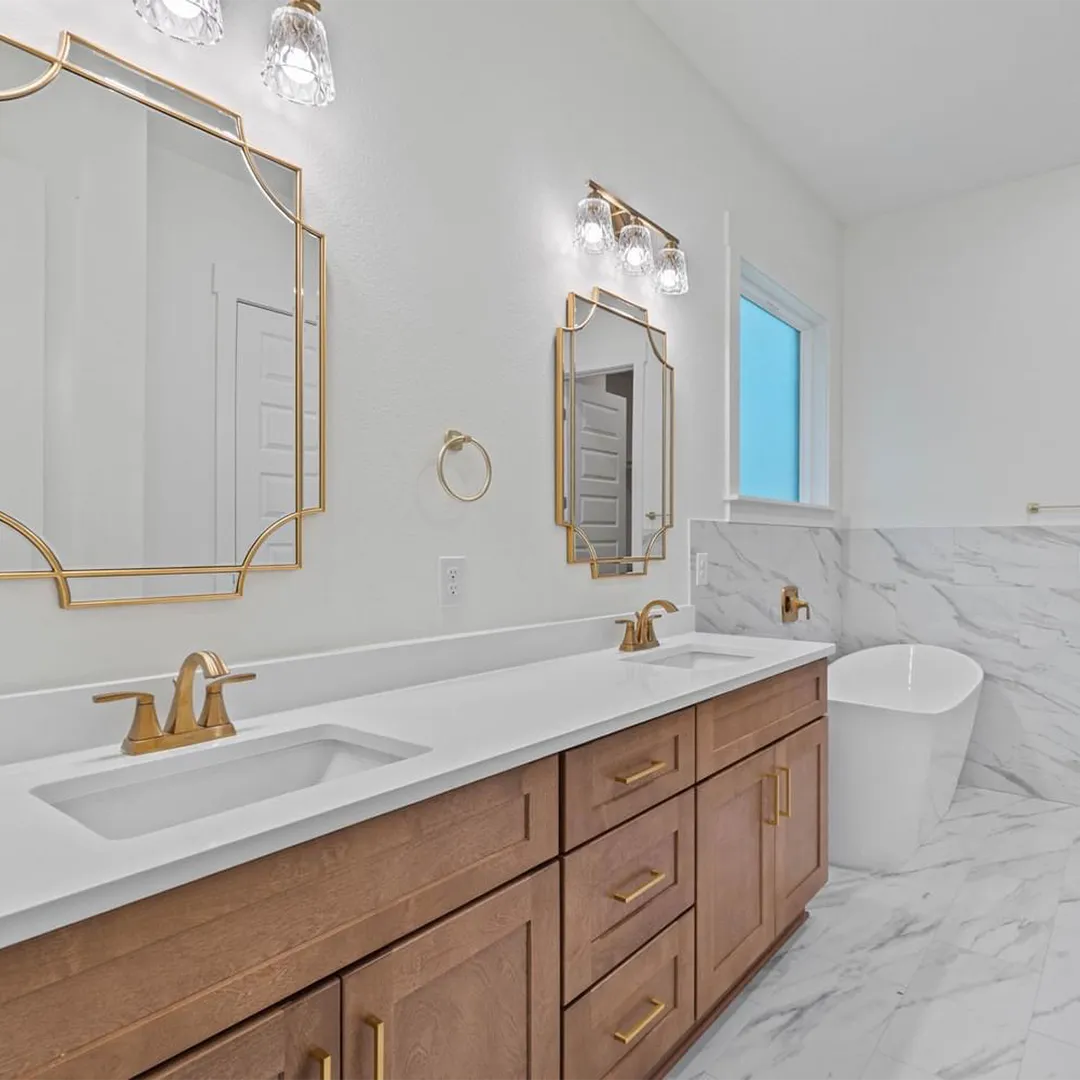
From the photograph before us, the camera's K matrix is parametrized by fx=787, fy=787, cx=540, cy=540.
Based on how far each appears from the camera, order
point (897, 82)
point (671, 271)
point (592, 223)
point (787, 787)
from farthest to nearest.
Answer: point (897, 82), point (671, 271), point (592, 223), point (787, 787)

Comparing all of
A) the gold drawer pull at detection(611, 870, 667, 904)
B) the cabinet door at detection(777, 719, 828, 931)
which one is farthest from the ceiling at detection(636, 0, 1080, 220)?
the gold drawer pull at detection(611, 870, 667, 904)

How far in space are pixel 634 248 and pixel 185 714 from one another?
1.72 metres

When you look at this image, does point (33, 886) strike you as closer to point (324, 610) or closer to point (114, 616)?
point (114, 616)

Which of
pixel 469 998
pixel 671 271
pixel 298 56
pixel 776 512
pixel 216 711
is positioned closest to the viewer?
pixel 469 998

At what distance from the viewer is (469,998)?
1039mm

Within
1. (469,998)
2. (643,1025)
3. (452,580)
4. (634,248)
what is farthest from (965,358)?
(469,998)

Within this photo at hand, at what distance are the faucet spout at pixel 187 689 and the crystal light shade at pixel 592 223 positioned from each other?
57.9 inches

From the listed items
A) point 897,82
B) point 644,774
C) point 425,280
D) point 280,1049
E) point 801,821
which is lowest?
point 801,821

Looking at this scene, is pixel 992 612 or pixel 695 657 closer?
pixel 695 657

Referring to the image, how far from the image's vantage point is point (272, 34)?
1.30m

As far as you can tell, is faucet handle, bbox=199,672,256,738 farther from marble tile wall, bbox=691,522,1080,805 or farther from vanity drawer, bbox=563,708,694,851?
marble tile wall, bbox=691,522,1080,805

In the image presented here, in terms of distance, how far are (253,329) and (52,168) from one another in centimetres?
35

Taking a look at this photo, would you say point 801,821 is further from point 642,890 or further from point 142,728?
point 142,728

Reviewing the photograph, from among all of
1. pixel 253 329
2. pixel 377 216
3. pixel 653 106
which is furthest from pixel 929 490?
pixel 253 329
